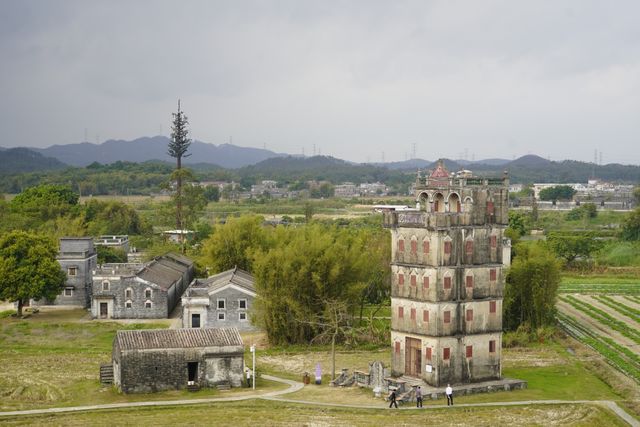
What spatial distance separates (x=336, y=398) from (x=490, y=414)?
8.00 m

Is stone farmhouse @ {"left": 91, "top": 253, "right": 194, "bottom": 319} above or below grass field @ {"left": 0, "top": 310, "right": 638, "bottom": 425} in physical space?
above

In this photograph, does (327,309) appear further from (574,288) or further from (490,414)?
(574,288)

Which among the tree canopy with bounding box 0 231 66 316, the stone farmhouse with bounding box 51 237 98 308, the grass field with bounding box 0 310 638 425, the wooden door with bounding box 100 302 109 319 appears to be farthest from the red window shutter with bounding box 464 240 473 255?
the stone farmhouse with bounding box 51 237 98 308

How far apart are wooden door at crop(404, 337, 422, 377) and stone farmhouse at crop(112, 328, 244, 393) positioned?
891 centimetres

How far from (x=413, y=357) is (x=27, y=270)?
36.9 meters

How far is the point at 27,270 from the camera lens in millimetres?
73562

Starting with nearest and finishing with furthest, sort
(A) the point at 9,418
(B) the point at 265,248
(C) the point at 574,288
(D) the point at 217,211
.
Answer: (A) the point at 9,418 < (B) the point at 265,248 < (C) the point at 574,288 < (D) the point at 217,211

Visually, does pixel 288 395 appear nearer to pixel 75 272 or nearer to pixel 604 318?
pixel 604 318

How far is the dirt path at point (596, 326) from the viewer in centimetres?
6381

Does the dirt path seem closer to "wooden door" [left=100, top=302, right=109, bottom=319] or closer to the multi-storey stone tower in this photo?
the multi-storey stone tower

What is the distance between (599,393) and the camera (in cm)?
4884

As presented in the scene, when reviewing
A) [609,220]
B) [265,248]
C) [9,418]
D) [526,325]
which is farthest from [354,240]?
[609,220]

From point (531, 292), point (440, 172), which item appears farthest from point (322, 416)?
point (531, 292)

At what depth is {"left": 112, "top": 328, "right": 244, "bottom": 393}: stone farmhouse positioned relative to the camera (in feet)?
159
